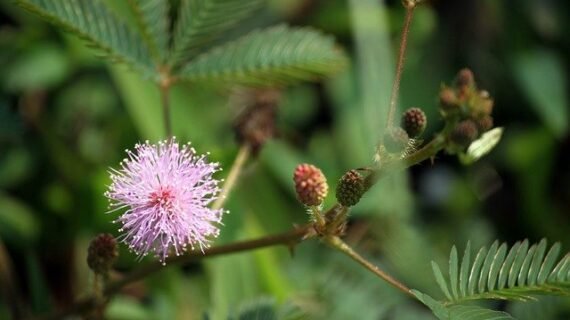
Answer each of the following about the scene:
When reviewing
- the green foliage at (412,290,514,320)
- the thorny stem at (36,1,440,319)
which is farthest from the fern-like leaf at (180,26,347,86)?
the green foliage at (412,290,514,320)

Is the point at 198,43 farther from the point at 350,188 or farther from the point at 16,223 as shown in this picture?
the point at 16,223

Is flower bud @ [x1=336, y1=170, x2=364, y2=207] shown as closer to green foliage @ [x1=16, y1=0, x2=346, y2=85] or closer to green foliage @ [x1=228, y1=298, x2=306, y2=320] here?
green foliage @ [x1=228, y1=298, x2=306, y2=320]

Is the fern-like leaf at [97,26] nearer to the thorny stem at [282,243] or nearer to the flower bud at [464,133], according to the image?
the thorny stem at [282,243]

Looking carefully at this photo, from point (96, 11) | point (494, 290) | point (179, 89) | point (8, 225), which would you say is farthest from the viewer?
point (179, 89)

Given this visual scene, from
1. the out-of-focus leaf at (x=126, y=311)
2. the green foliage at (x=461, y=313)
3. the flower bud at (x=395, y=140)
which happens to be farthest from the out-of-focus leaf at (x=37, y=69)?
the green foliage at (x=461, y=313)

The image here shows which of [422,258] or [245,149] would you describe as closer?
[245,149]

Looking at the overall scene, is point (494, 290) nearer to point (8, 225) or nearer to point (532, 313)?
point (532, 313)

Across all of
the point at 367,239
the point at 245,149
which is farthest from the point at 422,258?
the point at 245,149
